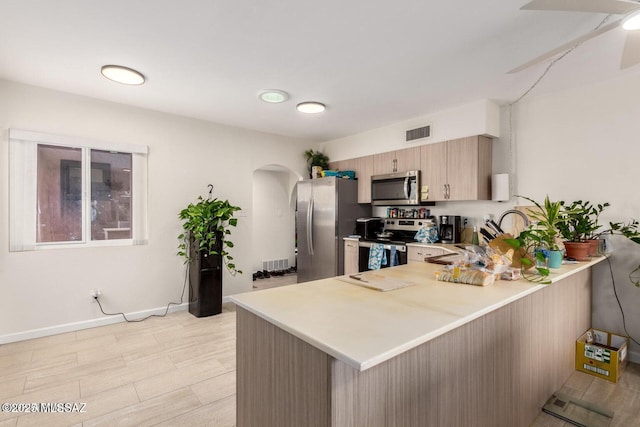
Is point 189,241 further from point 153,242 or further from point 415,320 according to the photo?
point 415,320

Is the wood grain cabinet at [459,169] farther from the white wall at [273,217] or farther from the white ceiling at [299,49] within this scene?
the white wall at [273,217]

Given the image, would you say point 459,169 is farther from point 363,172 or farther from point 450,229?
point 363,172

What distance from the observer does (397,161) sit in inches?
167

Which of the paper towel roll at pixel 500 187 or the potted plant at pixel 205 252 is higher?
the paper towel roll at pixel 500 187

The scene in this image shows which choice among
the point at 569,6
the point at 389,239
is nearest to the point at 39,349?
the point at 389,239

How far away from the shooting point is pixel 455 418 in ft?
4.48

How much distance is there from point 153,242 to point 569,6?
164 inches

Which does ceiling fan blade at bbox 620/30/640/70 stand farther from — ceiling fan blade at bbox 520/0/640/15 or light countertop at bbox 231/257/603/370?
light countertop at bbox 231/257/603/370

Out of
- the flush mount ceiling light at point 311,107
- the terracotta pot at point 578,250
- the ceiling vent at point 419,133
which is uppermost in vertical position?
the flush mount ceiling light at point 311,107

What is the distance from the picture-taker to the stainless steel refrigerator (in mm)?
4664

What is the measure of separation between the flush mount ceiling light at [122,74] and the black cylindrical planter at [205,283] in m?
1.84

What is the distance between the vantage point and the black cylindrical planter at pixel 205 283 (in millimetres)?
3725

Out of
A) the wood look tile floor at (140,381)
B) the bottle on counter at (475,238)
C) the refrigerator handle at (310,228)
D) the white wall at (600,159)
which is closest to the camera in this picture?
the wood look tile floor at (140,381)

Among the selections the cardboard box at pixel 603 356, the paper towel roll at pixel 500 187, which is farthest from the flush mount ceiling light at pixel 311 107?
the cardboard box at pixel 603 356
